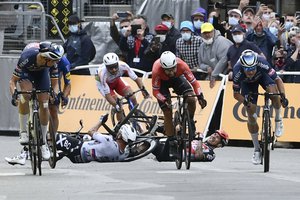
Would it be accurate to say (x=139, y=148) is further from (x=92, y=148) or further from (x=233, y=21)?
(x=233, y=21)

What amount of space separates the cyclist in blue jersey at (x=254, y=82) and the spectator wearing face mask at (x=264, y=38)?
338 cm

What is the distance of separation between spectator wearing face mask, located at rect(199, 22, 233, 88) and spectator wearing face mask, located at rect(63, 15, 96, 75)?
252 cm

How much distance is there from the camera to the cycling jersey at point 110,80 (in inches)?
832

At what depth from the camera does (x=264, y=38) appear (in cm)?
2216

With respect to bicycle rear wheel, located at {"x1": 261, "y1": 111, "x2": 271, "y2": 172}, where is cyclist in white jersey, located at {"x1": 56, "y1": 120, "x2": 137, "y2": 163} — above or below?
below

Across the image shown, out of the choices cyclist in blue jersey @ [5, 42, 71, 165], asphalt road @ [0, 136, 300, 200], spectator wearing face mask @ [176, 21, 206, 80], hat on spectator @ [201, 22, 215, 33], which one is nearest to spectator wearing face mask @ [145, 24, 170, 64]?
spectator wearing face mask @ [176, 21, 206, 80]

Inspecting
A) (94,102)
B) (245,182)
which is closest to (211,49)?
(94,102)

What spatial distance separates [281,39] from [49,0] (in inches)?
195

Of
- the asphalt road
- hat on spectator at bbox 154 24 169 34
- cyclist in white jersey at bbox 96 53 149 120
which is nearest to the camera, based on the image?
the asphalt road

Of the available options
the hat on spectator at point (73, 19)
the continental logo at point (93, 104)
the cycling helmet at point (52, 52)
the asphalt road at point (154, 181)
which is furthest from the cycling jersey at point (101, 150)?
the hat on spectator at point (73, 19)

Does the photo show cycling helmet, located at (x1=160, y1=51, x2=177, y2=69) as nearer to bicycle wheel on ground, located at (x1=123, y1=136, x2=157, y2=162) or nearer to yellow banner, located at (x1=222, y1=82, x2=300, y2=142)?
bicycle wheel on ground, located at (x1=123, y1=136, x2=157, y2=162)

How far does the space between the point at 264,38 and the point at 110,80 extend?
3.06 metres

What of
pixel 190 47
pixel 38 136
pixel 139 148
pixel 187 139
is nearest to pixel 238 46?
pixel 190 47

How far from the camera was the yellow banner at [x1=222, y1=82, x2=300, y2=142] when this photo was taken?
862 inches
